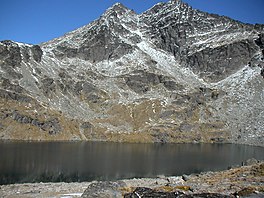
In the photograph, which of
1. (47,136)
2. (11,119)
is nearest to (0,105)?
(11,119)

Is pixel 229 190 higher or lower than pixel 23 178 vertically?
higher

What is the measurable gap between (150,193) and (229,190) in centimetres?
950

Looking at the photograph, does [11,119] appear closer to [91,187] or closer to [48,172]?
[48,172]

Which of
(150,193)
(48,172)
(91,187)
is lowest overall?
(48,172)

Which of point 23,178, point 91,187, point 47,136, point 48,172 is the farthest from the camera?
point 47,136

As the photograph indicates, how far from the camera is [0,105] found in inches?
7721

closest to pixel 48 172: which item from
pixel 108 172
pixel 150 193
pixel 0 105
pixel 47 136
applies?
pixel 108 172

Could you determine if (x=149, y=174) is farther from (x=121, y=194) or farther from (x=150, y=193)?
(x=150, y=193)

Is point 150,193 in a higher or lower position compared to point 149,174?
higher

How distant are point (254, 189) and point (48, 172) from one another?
242 ft

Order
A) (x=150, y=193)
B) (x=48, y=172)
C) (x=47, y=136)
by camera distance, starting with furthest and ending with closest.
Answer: (x=47, y=136) < (x=48, y=172) < (x=150, y=193)

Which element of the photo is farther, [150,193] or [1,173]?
[1,173]

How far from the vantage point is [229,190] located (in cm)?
2278

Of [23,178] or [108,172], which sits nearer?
[23,178]
